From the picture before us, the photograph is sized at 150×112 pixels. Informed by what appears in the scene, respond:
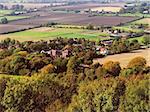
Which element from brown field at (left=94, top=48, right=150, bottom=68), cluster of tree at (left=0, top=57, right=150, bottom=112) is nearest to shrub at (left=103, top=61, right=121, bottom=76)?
brown field at (left=94, top=48, right=150, bottom=68)

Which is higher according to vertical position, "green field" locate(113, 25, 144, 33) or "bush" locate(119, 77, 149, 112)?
"bush" locate(119, 77, 149, 112)

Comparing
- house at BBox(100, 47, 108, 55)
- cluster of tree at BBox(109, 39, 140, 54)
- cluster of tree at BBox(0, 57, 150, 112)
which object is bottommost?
house at BBox(100, 47, 108, 55)

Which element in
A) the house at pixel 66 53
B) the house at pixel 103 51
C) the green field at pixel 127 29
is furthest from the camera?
the green field at pixel 127 29

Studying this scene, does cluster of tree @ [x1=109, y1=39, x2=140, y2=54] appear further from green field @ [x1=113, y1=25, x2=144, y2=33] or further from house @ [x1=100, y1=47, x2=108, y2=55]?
green field @ [x1=113, y1=25, x2=144, y2=33]

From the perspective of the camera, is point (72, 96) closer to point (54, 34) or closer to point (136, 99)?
point (136, 99)

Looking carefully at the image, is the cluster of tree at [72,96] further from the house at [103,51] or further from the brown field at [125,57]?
the house at [103,51]

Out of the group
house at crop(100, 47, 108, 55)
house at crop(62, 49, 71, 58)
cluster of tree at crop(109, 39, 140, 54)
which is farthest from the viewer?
cluster of tree at crop(109, 39, 140, 54)

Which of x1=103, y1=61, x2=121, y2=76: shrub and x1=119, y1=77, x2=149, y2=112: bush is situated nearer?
x1=119, y1=77, x2=149, y2=112: bush

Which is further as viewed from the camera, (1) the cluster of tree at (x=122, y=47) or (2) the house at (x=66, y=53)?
(1) the cluster of tree at (x=122, y=47)

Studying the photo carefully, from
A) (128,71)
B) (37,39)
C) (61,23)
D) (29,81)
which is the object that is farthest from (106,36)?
A: (29,81)

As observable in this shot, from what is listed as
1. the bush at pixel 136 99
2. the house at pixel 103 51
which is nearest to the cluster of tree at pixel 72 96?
the bush at pixel 136 99
